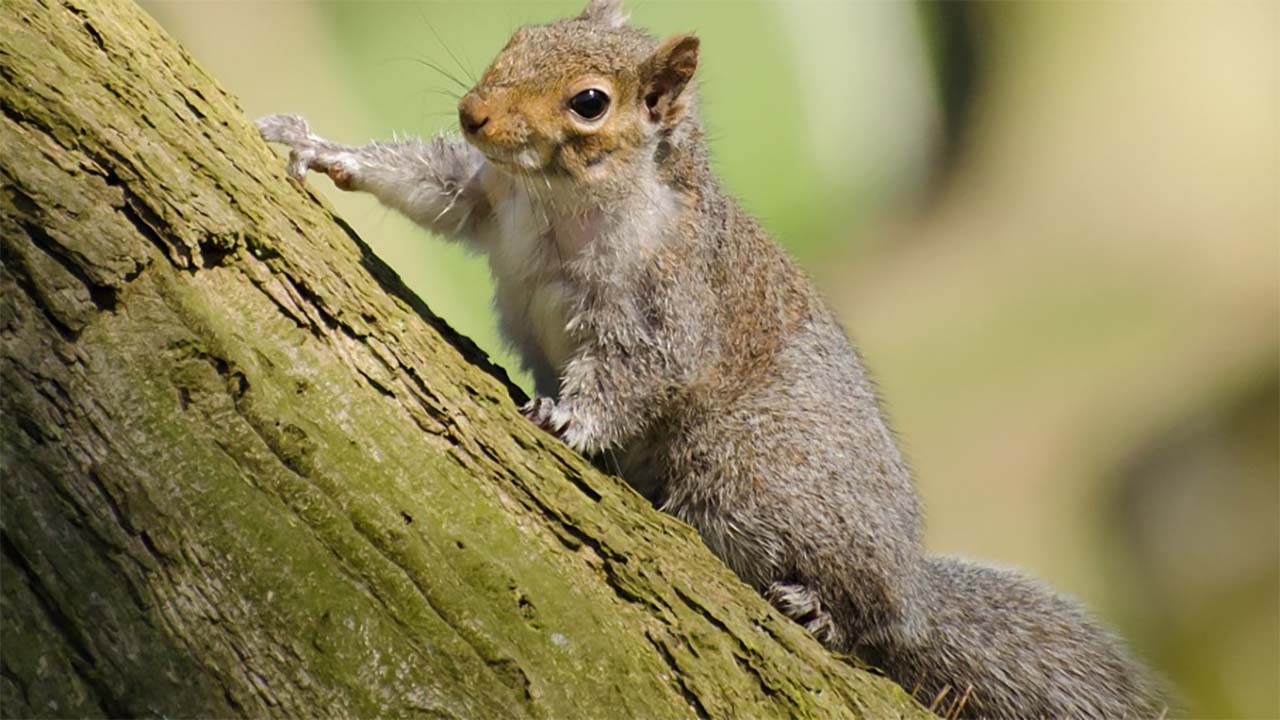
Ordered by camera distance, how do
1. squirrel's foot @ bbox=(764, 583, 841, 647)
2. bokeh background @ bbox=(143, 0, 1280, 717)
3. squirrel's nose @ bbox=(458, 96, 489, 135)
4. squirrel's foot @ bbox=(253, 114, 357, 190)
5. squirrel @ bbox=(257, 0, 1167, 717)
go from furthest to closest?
bokeh background @ bbox=(143, 0, 1280, 717) → squirrel's foot @ bbox=(764, 583, 841, 647) → squirrel @ bbox=(257, 0, 1167, 717) → squirrel's foot @ bbox=(253, 114, 357, 190) → squirrel's nose @ bbox=(458, 96, 489, 135)

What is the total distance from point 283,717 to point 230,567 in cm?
29

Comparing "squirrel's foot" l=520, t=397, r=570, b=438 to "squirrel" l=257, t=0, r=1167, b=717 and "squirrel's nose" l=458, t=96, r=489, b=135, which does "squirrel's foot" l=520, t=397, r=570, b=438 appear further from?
"squirrel's nose" l=458, t=96, r=489, b=135

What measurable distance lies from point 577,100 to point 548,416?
87 cm

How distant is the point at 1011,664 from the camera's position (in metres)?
3.88

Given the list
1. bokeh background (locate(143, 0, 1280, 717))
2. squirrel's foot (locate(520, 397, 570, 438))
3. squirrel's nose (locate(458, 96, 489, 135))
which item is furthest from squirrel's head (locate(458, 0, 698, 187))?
bokeh background (locate(143, 0, 1280, 717))

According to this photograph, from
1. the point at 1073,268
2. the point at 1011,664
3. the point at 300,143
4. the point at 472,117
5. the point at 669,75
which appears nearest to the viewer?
the point at 472,117

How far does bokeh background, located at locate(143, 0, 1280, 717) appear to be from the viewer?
612 centimetres

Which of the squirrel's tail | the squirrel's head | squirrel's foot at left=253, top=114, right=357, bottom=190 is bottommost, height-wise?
squirrel's foot at left=253, top=114, right=357, bottom=190

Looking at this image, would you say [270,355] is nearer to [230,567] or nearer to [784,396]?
[230,567]

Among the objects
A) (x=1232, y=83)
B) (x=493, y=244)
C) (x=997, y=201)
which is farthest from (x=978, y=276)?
(x=493, y=244)

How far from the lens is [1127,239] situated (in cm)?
631

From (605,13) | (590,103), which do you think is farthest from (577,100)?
(605,13)

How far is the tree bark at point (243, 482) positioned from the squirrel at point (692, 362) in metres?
0.76

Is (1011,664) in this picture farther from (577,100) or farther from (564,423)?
(577,100)
